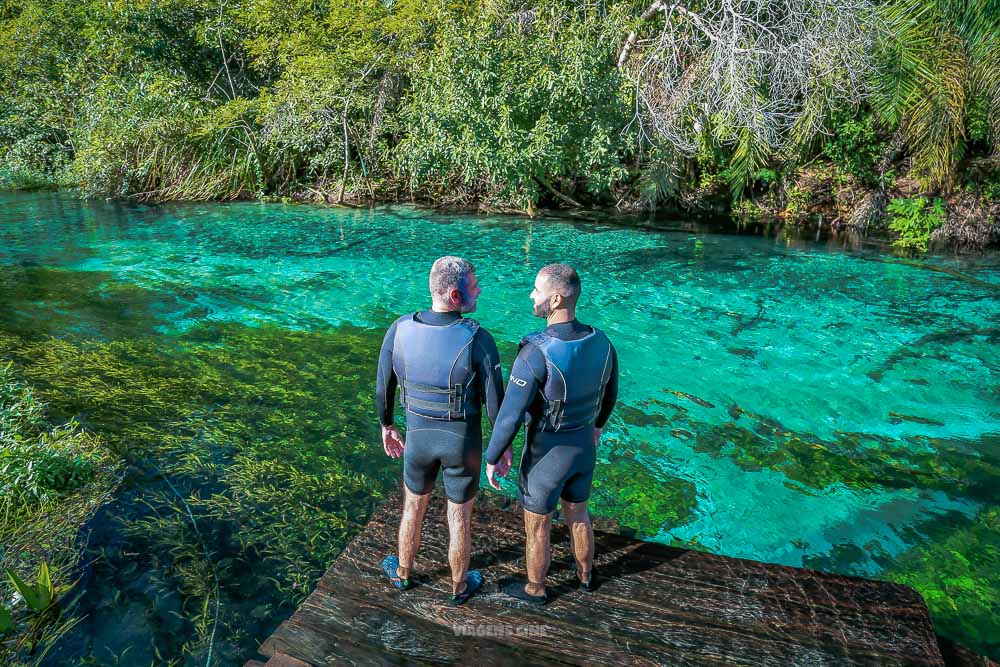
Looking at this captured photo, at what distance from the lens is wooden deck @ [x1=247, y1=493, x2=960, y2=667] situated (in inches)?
119

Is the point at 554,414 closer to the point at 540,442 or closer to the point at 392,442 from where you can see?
the point at 540,442

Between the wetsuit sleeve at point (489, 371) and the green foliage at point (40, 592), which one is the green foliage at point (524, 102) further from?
the green foliage at point (40, 592)

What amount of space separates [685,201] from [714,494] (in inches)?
627

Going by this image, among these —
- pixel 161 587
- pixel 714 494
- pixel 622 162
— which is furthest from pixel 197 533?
pixel 622 162

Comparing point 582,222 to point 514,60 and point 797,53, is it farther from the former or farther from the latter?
point 797,53

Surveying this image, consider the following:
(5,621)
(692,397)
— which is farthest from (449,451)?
(692,397)

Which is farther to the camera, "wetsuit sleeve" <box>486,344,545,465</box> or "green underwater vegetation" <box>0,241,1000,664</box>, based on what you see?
"green underwater vegetation" <box>0,241,1000,664</box>

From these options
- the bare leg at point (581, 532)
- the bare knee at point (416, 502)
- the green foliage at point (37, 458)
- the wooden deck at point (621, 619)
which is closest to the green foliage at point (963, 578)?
the wooden deck at point (621, 619)

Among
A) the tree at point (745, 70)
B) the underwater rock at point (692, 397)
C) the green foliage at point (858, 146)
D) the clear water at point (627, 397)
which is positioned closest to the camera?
the clear water at point (627, 397)

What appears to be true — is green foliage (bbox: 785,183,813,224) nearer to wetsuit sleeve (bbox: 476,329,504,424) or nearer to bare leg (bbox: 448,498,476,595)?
wetsuit sleeve (bbox: 476,329,504,424)

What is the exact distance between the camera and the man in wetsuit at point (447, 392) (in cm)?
314

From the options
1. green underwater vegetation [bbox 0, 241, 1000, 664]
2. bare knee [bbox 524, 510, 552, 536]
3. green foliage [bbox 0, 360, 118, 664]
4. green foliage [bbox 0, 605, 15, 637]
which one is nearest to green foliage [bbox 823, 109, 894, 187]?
green underwater vegetation [bbox 0, 241, 1000, 664]

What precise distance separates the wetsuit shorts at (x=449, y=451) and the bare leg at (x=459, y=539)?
Result: 0.16ft

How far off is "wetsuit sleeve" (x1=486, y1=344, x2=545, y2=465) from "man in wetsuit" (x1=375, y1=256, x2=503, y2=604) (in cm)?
11
